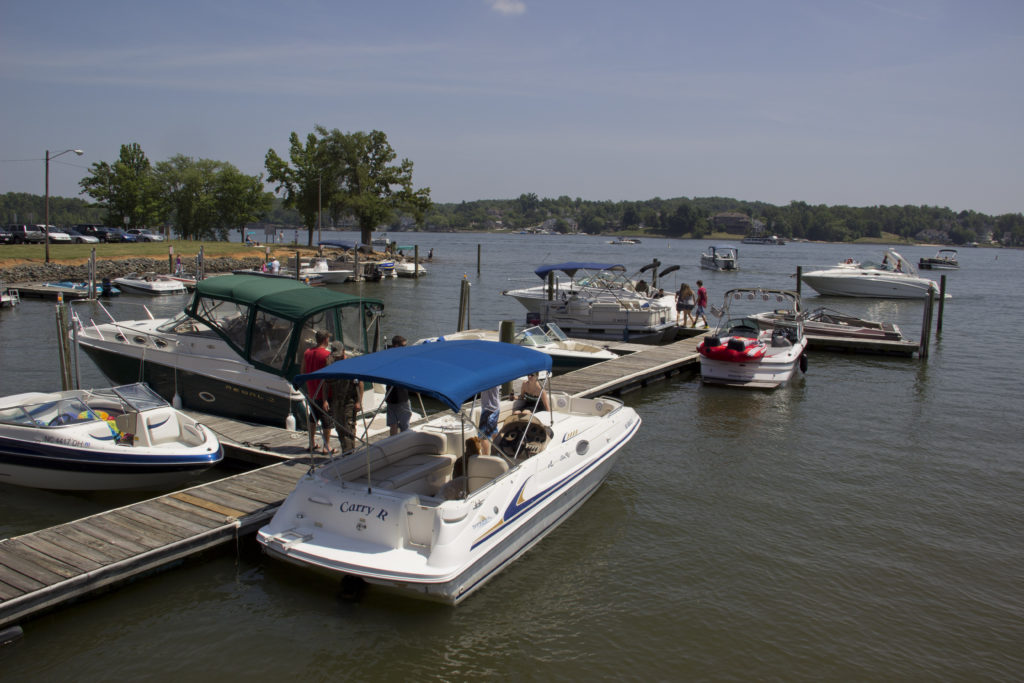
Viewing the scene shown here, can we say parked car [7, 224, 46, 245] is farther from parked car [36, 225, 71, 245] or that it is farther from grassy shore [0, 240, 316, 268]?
grassy shore [0, 240, 316, 268]

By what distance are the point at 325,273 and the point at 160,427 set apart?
38.8 m

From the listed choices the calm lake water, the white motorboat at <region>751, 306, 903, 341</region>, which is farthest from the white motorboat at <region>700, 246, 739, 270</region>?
the calm lake water

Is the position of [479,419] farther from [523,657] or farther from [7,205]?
[7,205]

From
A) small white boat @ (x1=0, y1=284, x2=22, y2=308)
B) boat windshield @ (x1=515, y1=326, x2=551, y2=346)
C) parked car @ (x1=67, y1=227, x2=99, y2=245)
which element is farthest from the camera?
parked car @ (x1=67, y1=227, x2=99, y2=245)

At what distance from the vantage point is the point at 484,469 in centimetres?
850

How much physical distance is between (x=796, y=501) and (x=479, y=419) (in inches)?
207

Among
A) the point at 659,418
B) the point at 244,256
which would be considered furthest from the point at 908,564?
the point at 244,256

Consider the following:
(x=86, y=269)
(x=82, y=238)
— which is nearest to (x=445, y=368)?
(x=86, y=269)

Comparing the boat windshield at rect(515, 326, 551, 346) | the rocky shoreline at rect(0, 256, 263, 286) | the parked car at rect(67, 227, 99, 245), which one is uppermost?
the parked car at rect(67, 227, 99, 245)

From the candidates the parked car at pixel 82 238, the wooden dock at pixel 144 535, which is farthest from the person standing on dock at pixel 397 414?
the parked car at pixel 82 238

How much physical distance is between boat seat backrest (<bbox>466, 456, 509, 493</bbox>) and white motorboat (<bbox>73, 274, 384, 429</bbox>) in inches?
159

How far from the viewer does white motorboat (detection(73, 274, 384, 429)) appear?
11.9 meters

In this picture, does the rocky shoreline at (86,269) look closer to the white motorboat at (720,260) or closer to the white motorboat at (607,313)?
the white motorboat at (607,313)

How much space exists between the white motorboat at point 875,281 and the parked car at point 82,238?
5142 centimetres
